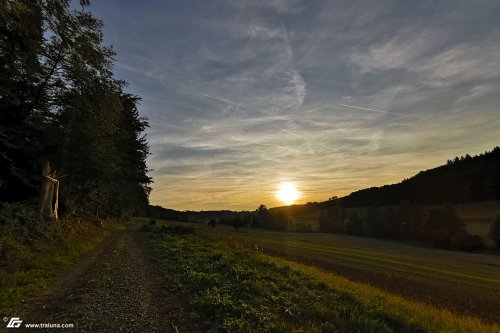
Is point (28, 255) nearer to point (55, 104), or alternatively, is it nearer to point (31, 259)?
point (31, 259)

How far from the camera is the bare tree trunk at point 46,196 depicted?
24000 millimetres

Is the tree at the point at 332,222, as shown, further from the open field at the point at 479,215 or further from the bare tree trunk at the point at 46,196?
the bare tree trunk at the point at 46,196

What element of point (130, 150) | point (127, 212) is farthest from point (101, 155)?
point (127, 212)

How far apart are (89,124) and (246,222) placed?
13179 cm

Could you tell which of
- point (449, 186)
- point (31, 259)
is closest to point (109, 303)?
point (31, 259)

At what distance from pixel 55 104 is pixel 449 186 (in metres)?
151

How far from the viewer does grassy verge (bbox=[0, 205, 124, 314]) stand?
1083 centimetres

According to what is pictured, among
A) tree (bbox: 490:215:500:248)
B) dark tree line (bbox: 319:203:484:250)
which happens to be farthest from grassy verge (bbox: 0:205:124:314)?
tree (bbox: 490:215:500:248)

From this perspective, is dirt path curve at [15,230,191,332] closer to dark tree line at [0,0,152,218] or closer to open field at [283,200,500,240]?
dark tree line at [0,0,152,218]

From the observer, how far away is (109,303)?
998 cm

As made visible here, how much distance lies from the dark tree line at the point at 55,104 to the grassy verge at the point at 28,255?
2.84 meters

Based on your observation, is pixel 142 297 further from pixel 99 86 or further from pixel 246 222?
pixel 246 222

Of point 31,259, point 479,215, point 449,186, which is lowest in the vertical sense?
point 31,259

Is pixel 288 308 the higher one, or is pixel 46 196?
pixel 46 196
